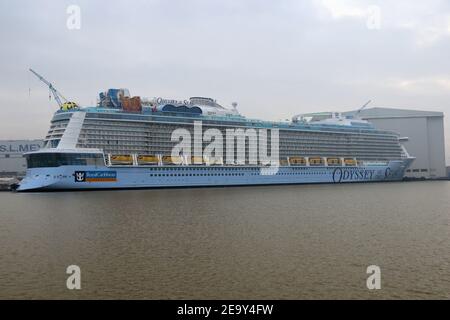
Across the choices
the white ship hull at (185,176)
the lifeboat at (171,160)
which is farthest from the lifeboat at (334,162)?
the lifeboat at (171,160)

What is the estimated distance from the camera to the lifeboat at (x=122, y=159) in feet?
222

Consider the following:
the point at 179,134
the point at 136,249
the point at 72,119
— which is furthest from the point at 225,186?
the point at 136,249

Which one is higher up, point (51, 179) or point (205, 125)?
point (205, 125)

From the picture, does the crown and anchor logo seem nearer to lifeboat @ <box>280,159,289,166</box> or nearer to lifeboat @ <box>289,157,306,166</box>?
lifeboat @ <box>280,159,289,166</box>

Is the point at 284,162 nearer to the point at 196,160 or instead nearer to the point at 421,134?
the point at 196,160

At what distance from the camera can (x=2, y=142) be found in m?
146

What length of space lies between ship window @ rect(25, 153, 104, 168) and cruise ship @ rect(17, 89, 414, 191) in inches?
5.3

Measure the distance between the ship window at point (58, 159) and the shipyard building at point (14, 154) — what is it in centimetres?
8601

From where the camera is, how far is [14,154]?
144 m

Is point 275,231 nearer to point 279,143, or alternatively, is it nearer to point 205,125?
point 205,125

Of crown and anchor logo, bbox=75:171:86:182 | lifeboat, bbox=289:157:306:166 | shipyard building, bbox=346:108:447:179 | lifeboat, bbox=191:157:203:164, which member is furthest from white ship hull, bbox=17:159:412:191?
shipyard building, bbox=346:108:447:179

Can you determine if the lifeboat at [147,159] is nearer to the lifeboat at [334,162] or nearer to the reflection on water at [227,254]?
the reflection on water at [227,254]

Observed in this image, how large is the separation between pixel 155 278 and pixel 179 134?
62.8 meters
